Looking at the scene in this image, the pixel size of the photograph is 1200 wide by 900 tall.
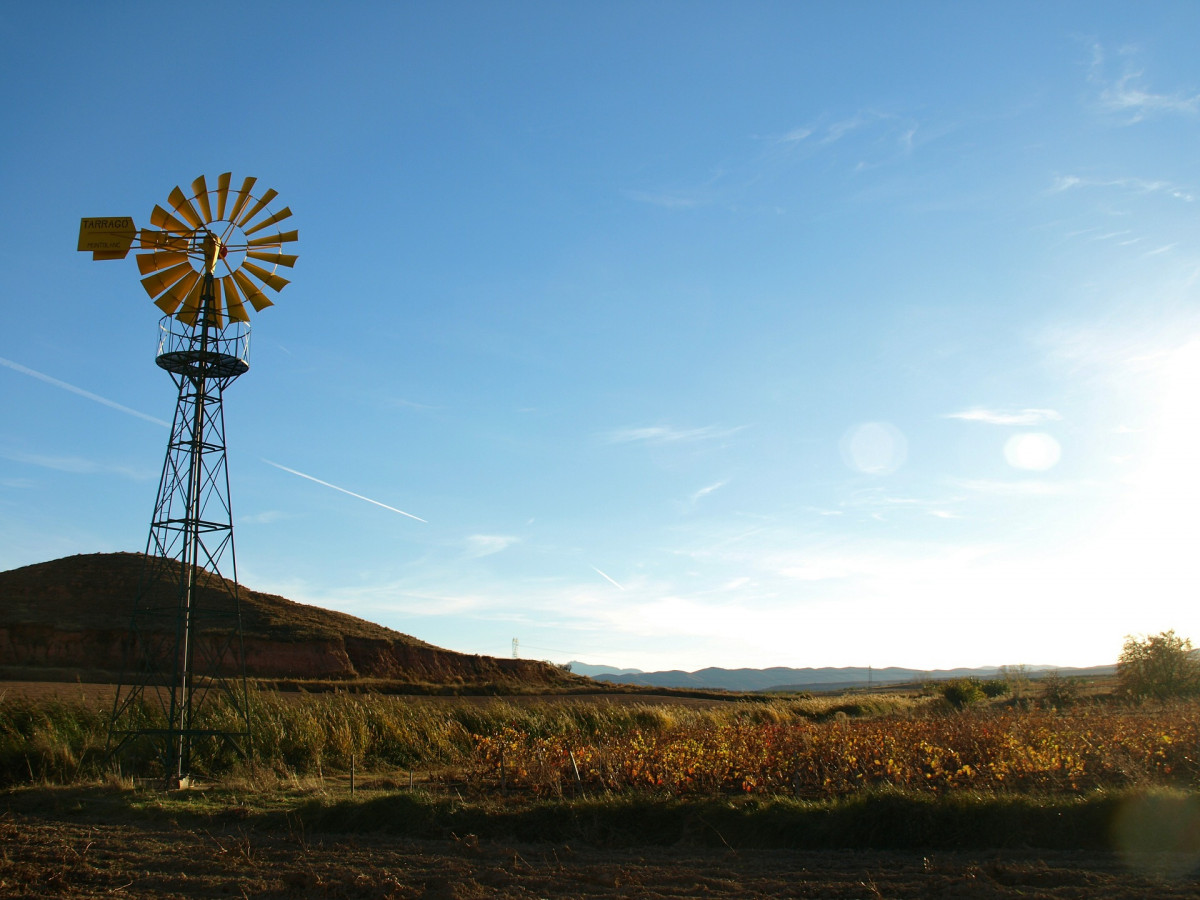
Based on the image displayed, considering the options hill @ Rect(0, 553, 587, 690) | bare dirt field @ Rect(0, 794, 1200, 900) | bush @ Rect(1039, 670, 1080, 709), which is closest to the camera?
bare dirt field @ Rect(0, 794, 1200, 900)

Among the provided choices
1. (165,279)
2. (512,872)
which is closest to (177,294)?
(165,279)

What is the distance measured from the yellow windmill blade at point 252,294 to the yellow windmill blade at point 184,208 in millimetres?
1241

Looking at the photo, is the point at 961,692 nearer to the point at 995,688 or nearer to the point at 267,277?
the point at 995,688

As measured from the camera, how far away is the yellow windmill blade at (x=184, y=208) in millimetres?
17484

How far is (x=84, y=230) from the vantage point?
55.6ft

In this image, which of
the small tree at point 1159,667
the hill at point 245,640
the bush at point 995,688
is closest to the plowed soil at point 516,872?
the small tree at point 1159,667

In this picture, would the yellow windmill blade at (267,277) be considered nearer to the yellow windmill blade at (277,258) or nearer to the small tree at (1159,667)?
the yellow windmill blade at (277,258)

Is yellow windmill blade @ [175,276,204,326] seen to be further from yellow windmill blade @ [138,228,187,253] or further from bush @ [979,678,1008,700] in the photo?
bush @ [979,678,1008,700]

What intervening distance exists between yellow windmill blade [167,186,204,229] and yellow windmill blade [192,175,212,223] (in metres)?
0.16

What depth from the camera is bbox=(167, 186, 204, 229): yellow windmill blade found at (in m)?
17.5

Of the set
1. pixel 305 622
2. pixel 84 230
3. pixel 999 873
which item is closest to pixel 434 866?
pixel 999 873

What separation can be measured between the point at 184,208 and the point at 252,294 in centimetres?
216

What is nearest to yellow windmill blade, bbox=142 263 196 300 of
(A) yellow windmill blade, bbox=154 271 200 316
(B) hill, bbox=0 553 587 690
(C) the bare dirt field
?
(A) yellow windmill blade, bbox=154 271 200 316

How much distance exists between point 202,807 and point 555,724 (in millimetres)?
10250
